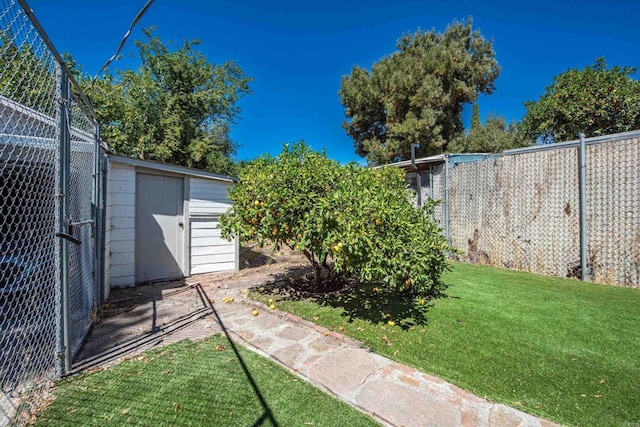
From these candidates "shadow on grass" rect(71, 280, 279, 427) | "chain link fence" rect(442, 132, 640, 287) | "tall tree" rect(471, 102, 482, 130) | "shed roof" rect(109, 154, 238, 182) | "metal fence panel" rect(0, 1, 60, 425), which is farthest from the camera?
"tall tree" rect(471, 102, 482, 130)

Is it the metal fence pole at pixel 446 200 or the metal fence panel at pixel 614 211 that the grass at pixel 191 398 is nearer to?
the metal fence panel at pixel 614 211

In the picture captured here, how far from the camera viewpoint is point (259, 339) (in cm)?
304

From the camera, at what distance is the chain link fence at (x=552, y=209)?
186 inches

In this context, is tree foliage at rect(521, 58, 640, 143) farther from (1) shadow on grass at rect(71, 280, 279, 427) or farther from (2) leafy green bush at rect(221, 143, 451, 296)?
(1) shadow on grass at rect(71, 280, 279, 427)

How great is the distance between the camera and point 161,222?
215 inches

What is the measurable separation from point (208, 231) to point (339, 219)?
12.5 ft

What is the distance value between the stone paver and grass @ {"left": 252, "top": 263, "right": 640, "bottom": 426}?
0.59 feet

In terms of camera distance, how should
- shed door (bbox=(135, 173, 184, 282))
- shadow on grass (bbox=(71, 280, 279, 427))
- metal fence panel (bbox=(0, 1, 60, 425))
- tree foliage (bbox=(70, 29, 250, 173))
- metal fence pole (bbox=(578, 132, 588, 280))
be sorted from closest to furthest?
1. metal fence panel (bbox=(0, 1, 60, 425))
2. shadow on grass (bbox=(71, 280, 279, 427))
3. metal fence pole (bbox=(578, 132, 588, 280))
4. shed door (bbox=(135, 173, 184, 282))
5. tree foliage (bbox=(70, 29, 250, 173))

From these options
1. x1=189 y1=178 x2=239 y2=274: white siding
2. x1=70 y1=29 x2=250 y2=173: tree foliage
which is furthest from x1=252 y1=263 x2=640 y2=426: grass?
x1=70 y1=29 x2=250 y2=173: tree foliage

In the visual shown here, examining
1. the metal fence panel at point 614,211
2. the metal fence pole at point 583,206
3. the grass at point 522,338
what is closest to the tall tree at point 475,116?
the metal fence pole at point 583,206

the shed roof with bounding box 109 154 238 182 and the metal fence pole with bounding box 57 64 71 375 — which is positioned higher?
the shed roof with bounding box 109 154 238 182

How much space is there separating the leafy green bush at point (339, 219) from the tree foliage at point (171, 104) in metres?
9.52

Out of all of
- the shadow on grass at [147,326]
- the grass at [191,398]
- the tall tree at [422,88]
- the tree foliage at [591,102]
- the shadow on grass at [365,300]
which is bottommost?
the grass at [191,398]

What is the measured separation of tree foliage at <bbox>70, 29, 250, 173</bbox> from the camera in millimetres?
11055
